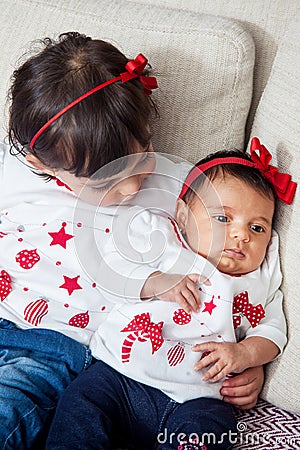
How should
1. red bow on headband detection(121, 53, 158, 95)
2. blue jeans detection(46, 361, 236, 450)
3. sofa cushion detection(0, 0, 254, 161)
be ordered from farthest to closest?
1. sofa cushion detection(0, 0, 254, 161)
2. red bow on headband detection(121, 53, 158, 95)
3. blue jeans detection(46, 361, 236, 450)

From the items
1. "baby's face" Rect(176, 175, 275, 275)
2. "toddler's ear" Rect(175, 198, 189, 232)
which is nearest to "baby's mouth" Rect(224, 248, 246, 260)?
"baby's face" Rect(176, 175, 275, 275)

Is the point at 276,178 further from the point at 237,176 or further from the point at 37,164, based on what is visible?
the point at 37,164

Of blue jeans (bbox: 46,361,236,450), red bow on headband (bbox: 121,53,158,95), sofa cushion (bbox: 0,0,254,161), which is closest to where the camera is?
blue jeans (bbox: 46,361,236,450)

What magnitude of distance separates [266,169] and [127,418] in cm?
51

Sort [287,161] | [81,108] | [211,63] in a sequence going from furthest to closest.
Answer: [211,63], [287,161], [81,108]

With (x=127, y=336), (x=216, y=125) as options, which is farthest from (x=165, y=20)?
(x=127, y=336)

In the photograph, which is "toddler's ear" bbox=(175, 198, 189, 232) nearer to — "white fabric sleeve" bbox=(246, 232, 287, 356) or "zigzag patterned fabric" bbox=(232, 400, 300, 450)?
"white fabric sleeve" bbox=(246, 232, 287, 356)

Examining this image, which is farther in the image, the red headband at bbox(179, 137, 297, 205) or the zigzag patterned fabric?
the red headband at bbox(179, 137, 297, 205)

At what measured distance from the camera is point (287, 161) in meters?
1.29

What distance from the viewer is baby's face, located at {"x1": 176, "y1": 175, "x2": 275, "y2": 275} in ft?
4.07

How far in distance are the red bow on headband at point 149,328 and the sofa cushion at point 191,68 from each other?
378mm

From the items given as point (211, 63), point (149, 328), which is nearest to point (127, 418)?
point (149, 328)

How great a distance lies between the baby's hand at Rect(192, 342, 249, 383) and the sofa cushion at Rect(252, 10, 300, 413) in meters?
0.08

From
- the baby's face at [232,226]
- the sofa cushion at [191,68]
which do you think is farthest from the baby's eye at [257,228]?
the sofa cushion at [191,68]
